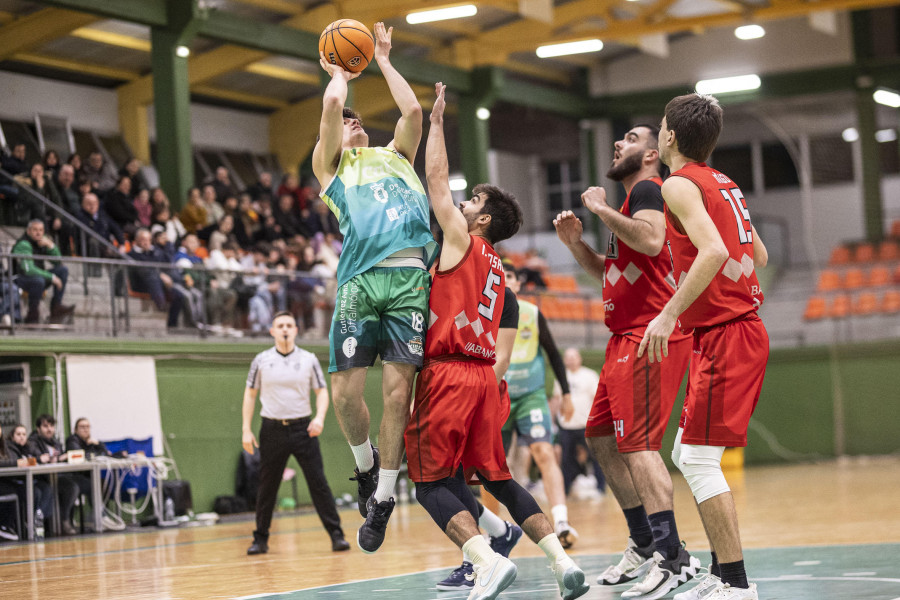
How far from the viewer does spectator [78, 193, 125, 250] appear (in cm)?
1527

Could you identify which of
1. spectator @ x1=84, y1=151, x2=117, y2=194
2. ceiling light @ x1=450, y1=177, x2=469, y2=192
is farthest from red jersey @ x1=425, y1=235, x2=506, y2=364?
ceiling light @ x1=450, y1=177, x2=469, y2=192

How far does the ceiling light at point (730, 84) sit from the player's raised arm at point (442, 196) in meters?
23.8

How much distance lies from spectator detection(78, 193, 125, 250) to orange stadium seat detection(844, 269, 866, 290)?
17307 mm

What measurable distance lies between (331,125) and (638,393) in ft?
7.33

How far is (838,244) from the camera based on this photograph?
28.8 meters

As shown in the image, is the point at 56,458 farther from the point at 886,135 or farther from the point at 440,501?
the point at 886,135

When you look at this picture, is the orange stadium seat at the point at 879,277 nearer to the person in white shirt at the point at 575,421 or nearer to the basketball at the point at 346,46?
the person in white shirt at the point at 575,421

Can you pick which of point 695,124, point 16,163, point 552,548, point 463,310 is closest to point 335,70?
point 463,310

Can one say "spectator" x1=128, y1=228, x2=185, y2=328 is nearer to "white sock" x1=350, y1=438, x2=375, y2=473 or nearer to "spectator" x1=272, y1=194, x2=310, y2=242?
"spectator" x1=272, y1=194, x2=310, y2=242

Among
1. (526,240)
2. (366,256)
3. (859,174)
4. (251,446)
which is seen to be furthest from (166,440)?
(859,174)

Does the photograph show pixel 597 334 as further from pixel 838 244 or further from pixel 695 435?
pixel 695 435

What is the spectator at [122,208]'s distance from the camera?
1631cm

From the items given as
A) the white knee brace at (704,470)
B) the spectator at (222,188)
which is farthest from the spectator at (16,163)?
the white knee brace at (704,470)

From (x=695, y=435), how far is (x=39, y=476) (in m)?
9.70
